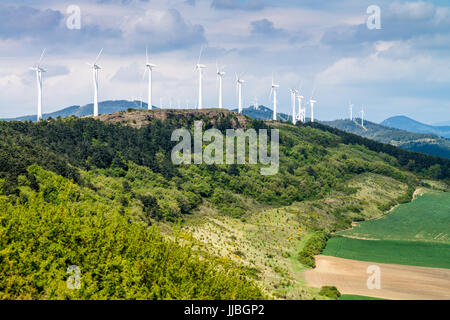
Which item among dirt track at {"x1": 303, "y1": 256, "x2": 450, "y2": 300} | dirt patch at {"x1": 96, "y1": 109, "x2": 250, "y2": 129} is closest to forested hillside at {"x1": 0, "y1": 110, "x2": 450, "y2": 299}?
dirt patch at {"x1": 96, "y1": 109, "x2": 250, "y2": 129}

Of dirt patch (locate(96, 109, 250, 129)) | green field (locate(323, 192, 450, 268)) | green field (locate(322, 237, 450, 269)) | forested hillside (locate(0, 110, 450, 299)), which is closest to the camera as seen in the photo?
forested hillside (locate(0, 110, 450, 299))

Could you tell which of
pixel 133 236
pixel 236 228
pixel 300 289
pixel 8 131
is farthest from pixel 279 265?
pixel 8 131

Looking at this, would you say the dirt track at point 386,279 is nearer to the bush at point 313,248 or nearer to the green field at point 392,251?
the bush at point 313,248

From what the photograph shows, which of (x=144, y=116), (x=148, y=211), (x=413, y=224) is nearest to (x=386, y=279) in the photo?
(x=148, y=211)

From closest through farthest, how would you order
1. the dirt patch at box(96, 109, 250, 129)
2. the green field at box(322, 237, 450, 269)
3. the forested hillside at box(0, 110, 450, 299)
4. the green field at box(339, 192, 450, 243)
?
the forested hillside at box(0, 110, 450, 299) < the green field at box(322, 237, 450, 269) < the green field at box(339, 192, 450, 243) < the dirt patch at box(96, 109, 250, 129)

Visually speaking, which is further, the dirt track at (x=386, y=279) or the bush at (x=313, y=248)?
the bush at (x=313, y=248)

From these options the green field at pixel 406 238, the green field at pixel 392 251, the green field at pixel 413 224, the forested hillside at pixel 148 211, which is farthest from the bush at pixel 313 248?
the green field at pixel 413 224

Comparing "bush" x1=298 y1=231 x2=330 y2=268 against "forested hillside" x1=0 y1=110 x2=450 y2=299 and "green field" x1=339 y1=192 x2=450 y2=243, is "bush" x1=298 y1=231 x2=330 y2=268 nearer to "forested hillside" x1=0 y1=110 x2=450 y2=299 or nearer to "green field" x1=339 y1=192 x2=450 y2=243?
"forested hillside" x1=0 y1=110 x2=450 y2=299

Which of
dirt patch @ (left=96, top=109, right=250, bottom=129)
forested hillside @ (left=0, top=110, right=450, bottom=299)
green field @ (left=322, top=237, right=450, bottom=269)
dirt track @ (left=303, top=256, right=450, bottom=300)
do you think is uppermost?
dirt patch @ (left=96, top=109, right=250, bottom=129)
